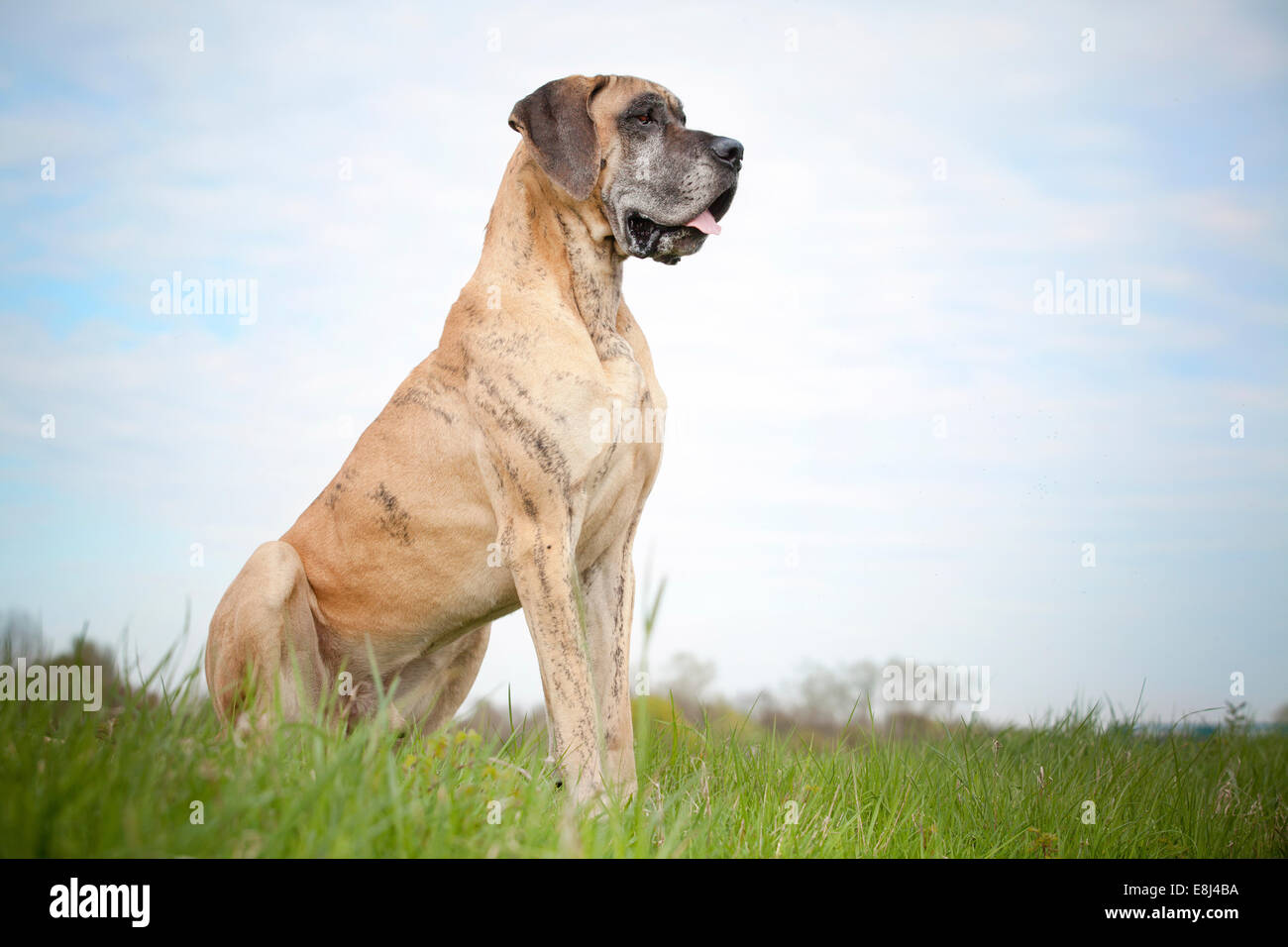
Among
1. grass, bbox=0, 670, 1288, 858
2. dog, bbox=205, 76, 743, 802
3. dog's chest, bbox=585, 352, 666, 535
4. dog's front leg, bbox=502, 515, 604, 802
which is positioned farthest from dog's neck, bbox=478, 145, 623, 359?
grass, bbox=0, 670, 1288, 858

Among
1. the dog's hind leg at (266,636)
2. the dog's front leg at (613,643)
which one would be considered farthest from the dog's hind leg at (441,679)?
the dog's front leg at (613,643)

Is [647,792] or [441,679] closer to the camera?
[647,792]

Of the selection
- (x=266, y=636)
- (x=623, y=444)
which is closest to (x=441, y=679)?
(x=266, y=636)

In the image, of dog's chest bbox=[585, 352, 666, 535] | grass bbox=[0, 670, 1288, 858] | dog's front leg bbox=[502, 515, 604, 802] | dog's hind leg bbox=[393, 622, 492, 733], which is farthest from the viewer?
dog's hind leg bbox=[393, 622, 492, 733]

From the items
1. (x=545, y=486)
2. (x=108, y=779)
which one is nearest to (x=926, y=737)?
(x=545, y=486)

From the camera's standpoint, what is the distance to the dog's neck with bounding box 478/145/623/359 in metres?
3.74

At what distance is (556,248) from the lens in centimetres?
377

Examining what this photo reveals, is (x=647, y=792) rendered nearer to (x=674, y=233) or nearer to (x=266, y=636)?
(x=266, y=636)

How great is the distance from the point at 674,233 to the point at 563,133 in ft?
1.80

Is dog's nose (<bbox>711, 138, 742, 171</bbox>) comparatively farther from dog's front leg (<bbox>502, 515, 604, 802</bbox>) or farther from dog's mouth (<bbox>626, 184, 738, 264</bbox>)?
dog's front leg (<bbox>502, 515, 604, 802</bbox>)

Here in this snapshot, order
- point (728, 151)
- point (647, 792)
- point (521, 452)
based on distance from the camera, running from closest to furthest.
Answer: point (647, 792)
point (521, 452)
point (728, 151)

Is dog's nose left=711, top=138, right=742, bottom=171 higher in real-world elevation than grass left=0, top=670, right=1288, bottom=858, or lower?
higher

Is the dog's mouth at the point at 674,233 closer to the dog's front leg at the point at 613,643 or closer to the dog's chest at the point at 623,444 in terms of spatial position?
the dog's chest at the point at 623,444

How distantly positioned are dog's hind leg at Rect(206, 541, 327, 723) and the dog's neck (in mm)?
1378
